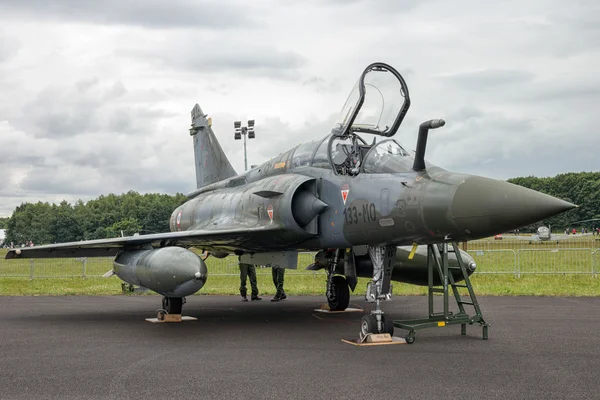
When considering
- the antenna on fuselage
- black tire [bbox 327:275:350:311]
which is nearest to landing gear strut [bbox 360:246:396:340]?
the antenna on fuselage

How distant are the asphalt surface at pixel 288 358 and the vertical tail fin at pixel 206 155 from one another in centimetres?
483

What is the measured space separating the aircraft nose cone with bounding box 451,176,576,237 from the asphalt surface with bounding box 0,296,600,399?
153cm

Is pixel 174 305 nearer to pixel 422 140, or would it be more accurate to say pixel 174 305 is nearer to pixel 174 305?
pixel 174 305

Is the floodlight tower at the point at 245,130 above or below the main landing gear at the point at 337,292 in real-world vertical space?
above

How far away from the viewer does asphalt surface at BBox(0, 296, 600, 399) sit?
552 centimetres

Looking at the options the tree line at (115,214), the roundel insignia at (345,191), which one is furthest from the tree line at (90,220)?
the roundel insignia at (345,191)

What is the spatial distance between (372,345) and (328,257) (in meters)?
4.00

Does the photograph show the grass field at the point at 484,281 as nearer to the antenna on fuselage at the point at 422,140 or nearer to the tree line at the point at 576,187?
the antenna on fuselage at the point at 422,140

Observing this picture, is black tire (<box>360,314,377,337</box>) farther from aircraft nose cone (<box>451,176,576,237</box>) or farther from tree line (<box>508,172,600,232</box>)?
tree line (<box>508,172,600,232</box>)

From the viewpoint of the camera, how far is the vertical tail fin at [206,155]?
15836mm

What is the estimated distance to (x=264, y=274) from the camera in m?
25.1

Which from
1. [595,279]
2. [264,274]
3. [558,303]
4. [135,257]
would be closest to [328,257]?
[135,257]

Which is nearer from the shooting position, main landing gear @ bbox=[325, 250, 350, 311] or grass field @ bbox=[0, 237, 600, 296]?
main landing gear @ bbox=[325, 250, 350, 311]

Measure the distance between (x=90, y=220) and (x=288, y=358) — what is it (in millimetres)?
109368
